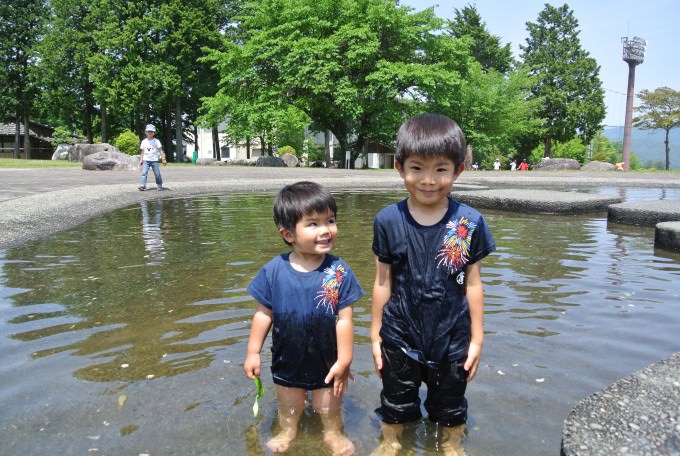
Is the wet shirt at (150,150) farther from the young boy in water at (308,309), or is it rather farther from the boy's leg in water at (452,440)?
the boy's leg in water at (452,440)

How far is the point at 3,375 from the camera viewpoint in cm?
281

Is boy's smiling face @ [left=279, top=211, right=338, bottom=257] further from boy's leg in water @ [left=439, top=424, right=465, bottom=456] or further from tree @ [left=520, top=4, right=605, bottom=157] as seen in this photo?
tree @ [left=520, top=4, right=605, bottom=157]

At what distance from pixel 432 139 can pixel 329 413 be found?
125cm

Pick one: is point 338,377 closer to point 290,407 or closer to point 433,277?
point 290,407

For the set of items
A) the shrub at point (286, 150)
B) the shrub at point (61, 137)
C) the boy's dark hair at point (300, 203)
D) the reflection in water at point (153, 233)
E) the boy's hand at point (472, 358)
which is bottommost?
the reflection in water at point (153, 233)

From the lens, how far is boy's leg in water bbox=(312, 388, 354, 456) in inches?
89.4

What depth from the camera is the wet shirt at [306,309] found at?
7.52 ft

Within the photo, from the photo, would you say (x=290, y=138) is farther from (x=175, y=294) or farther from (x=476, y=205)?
(x=175, y=294)

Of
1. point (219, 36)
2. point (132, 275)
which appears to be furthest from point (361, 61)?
point (132, 275)

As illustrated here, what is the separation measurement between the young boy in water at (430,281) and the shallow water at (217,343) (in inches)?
12.1

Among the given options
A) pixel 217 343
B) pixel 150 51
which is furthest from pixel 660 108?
pixel 217 343

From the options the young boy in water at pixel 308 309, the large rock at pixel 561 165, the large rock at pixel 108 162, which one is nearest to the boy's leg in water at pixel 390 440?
the young boy in water at pixel 308 309

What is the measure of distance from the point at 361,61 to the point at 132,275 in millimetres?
30404

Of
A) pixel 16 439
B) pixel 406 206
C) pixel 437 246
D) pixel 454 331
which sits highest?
pixel 406 206
